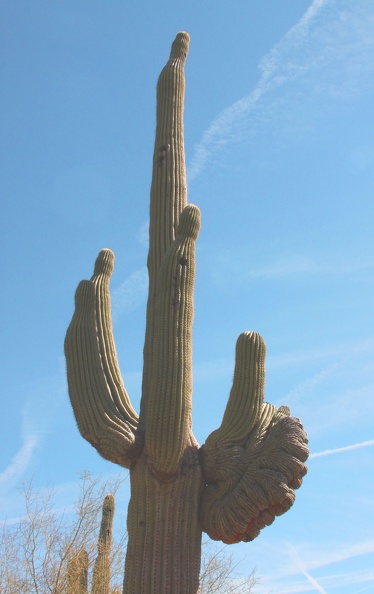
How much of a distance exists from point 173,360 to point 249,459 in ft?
3.22

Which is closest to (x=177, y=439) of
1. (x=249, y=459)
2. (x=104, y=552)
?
(x=249, y=459)

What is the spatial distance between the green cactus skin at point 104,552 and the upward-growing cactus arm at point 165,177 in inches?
Answer: 161

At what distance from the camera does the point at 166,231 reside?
6855 mm

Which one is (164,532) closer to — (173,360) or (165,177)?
(173,360)

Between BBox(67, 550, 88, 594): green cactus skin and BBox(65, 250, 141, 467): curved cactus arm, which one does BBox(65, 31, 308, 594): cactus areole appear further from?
BBox(67, 550, 88, 594): green cactus skin

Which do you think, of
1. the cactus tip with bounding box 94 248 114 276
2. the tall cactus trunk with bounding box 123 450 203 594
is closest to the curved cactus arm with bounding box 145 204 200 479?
the tall cactus trunk with bounding box 123 450 203 594

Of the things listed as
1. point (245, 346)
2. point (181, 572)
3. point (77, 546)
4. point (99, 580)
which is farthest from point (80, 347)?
point (77, 546)

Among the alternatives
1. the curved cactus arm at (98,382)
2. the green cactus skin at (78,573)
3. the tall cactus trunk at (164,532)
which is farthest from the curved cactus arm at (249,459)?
the green cactus skin at (78,573)

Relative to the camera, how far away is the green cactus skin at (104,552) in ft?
30.5

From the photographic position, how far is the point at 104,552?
963 cm

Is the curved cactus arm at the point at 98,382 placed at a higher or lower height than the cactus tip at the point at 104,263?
lower

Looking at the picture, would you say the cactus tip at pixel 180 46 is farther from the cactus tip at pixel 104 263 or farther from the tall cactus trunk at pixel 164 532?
the tall cactus trunk at pixel 164 532

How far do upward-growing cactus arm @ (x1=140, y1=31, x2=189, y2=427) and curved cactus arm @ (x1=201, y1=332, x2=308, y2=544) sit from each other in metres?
0.79

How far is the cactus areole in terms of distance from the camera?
5543mm
